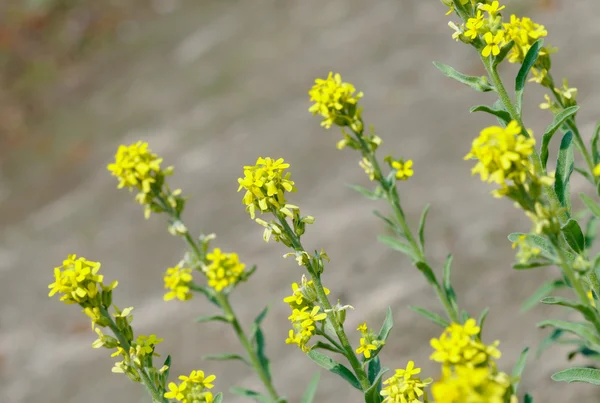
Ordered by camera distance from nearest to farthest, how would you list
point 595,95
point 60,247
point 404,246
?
point 404,246
point 595,95
point 60,247

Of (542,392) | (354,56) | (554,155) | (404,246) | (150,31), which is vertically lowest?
(542,392)

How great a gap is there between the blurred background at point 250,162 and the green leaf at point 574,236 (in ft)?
5.64

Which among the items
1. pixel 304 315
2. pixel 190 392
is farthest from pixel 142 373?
pixel 304 315

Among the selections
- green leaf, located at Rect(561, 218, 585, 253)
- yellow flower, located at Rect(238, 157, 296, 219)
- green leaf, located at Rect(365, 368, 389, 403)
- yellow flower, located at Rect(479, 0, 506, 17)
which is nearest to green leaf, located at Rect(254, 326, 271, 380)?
green leaf, located at Rect(365, 368, 389, 403)

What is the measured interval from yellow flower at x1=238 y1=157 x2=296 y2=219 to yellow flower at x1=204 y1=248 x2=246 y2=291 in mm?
427

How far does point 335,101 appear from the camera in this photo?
9.20ft

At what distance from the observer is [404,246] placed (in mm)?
2955

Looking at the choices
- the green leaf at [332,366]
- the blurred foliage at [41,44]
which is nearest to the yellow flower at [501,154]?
the green leaf at [332,366]

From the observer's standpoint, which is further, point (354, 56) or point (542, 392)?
point (354, 56)

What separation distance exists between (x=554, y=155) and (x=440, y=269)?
1244mm

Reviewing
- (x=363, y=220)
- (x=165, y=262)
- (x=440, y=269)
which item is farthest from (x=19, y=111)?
(x=440, y=269)

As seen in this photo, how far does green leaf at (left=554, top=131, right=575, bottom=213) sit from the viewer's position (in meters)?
2.42

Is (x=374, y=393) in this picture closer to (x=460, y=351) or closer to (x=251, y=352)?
(x=460, y=351)

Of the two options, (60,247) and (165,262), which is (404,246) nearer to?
(165,262)
